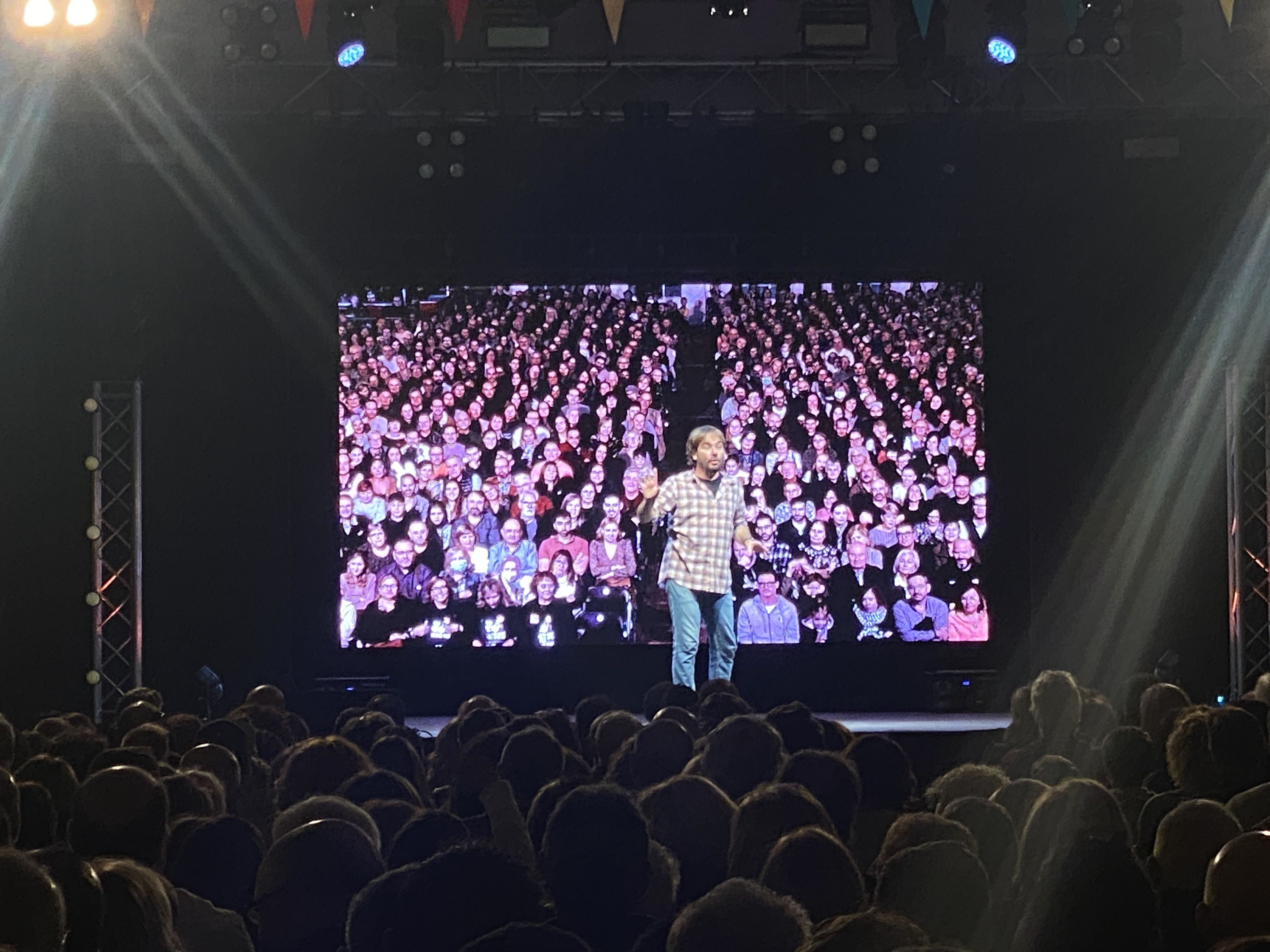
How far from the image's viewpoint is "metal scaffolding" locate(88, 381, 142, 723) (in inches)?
356

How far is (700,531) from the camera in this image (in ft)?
28.0

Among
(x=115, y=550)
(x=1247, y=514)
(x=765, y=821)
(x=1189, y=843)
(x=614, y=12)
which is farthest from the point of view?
(x=115, y=550)

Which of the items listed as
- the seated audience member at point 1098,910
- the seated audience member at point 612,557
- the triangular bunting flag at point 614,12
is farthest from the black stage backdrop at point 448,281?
the seated audience member at point 1098,910

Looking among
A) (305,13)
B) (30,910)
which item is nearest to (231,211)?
(305,13)

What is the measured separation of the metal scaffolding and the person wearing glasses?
3.66m

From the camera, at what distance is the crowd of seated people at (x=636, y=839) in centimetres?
200

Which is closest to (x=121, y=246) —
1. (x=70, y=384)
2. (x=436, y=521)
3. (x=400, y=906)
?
(x=70, y=384)

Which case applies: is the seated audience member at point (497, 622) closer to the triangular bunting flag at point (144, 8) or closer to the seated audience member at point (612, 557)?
the seated audience member at point (612, 557)

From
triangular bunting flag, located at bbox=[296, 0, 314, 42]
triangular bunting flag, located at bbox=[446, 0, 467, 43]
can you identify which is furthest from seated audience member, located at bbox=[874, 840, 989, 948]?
triangular bunting flag, located at bbox=[296, 0, 314, 42]

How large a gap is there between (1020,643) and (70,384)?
6.17 metres

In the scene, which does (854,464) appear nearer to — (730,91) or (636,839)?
(730,91)

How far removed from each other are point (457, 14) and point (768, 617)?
401 centimetres

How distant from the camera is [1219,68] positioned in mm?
10102

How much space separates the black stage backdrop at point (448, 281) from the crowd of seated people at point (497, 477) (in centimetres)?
34
